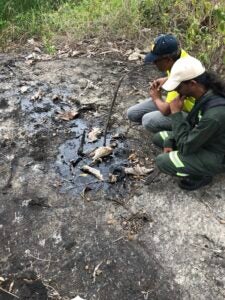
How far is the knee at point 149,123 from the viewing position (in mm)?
4301

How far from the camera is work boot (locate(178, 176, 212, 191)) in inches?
148

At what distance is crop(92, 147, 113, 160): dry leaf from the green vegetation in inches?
82.3

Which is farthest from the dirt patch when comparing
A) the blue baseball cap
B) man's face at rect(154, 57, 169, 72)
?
the blue baseball cap

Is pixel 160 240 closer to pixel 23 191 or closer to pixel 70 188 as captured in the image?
pixel 70 188

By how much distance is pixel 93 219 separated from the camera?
3609mm

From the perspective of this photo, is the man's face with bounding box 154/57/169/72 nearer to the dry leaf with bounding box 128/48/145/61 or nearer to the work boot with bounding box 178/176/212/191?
the work boot with bounding box 178/176/212/191

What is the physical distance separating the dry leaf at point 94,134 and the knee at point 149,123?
1.98 feet

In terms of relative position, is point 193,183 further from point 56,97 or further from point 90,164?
point 56,97

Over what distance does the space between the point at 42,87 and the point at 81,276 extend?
10.7 ft

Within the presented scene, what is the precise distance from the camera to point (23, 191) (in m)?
3.95

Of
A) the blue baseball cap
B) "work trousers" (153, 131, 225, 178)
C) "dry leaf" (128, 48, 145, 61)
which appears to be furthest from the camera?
"dry leaf" (128, 48, 145, 61)

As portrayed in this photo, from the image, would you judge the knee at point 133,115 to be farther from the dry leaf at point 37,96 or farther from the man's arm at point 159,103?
the dry leaf at point 37,96

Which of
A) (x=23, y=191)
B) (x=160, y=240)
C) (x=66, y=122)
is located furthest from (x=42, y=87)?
(x=160, y=240)

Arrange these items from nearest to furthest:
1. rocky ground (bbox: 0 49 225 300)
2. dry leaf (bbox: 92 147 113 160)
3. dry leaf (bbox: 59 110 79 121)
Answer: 1. rocky ground (bbox: 0 49 225 300)
2. dry leaf (bbox: 92 147 113 160)
3. dry leaf (bbox: 59 110 79 121)
